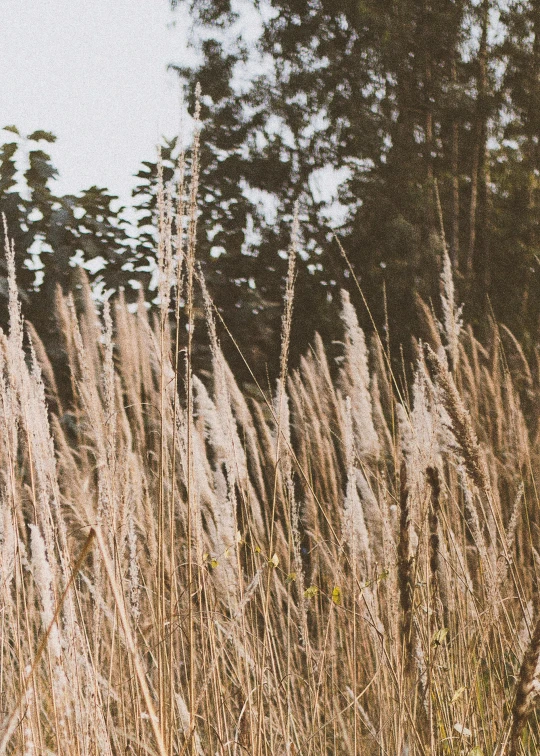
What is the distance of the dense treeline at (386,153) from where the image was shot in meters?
3.95

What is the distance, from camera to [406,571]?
81 cm

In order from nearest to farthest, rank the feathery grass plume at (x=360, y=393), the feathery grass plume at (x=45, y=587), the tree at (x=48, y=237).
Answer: the feathery grass plume at (x=45, y=587), the feathery grass plume at (x=360, y=393), the tree at (x=48, y=237)

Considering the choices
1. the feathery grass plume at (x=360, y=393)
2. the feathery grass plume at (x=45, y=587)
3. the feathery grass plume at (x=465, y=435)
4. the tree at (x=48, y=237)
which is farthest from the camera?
the tree at (x=48, y=237)

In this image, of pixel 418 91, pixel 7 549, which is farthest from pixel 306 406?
pixel 418 91

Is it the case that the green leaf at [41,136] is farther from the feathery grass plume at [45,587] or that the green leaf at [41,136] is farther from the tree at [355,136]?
the feathery grass plume at [45,587]

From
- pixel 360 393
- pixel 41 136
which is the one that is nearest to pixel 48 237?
pixel 41 136

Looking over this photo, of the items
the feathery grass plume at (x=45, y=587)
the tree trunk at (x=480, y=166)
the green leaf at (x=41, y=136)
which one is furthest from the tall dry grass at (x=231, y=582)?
the tree trunk at (x=480, y=166)

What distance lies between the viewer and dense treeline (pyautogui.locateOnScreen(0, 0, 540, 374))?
13.0 ft

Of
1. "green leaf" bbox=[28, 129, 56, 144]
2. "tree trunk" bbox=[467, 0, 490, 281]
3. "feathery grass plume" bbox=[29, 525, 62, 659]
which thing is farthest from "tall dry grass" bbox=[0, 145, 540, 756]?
"tree trunk" bbox=[467, 0, 490, 281]

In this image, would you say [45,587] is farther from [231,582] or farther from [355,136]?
[355,136]

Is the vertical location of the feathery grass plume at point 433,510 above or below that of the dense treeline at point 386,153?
below

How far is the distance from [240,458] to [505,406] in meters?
1.42

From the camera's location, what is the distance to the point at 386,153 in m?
4.41

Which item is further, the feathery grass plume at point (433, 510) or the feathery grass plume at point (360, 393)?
the feathery grass plume at point (360, 393)
